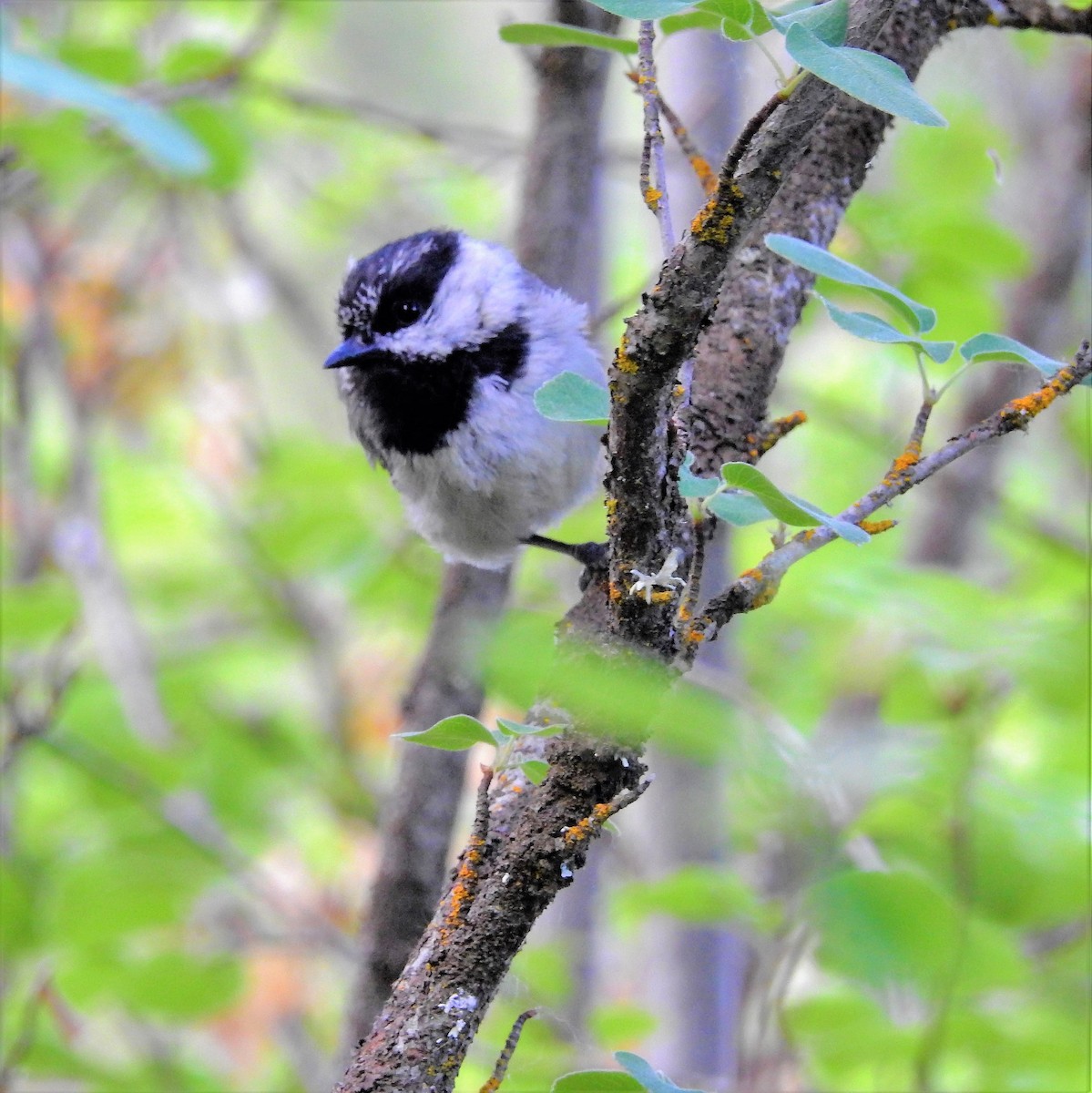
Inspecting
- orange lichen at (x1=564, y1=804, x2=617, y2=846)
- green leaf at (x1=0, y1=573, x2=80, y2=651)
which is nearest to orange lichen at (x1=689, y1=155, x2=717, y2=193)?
orange lichen at (x1=564, y1=804, x2=617, y2=846)

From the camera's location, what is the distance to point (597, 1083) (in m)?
0.98

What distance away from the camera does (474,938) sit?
106 centimetres

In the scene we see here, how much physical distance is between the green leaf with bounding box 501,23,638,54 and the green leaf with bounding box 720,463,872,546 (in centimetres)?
59

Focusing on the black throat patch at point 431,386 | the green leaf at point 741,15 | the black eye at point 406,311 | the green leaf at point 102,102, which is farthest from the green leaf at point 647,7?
the black eye at point 406,311

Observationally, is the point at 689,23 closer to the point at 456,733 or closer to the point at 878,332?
the point at 878,332

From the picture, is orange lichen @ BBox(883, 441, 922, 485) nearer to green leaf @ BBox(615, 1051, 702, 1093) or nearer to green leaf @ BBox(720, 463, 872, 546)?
green leaf @ BBox(720, 463, 872, 546)

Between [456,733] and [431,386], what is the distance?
1235mm

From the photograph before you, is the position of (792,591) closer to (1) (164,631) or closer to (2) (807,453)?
(2) (807,453)

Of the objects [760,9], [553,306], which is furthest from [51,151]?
[760,9]

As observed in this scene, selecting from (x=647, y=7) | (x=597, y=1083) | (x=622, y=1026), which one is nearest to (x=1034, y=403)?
(x=647, y=7)

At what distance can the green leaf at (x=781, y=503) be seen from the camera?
35.6 inches

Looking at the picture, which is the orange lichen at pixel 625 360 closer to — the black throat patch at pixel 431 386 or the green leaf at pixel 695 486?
the green leaf at pixel 695 486

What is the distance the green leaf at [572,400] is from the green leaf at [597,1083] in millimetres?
535

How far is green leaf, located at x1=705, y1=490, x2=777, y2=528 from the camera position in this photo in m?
0.98
